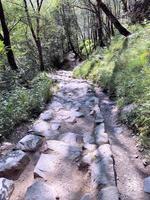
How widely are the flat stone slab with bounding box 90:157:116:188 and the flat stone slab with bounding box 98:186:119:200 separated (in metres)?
0.12

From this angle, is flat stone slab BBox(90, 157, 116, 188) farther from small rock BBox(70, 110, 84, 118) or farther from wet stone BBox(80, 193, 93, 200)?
small rock BBox(70, 110, 84, 118)

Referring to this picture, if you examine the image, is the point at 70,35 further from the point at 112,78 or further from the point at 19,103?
the point at 19,103

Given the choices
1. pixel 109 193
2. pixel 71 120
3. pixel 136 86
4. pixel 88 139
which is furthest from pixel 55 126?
pixel 109 193

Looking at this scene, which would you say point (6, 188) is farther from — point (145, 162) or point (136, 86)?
point (136, 86)

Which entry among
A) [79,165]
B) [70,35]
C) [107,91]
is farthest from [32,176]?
[70,35]

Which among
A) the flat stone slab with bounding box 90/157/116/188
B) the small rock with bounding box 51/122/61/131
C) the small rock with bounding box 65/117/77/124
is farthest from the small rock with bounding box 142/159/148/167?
the small rock with bounding box 65/117/77/124

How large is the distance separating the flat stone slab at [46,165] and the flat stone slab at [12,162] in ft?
0.87

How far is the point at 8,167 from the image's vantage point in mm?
4258

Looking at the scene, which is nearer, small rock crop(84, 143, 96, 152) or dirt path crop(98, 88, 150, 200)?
dirt path crop(98, 88, 150, 200)

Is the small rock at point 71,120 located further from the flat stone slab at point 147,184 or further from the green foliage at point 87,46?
the green foliage at point 87,46

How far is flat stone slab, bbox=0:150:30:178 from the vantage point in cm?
421

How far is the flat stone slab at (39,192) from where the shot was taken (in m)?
3.53

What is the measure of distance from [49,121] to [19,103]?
3.10ft

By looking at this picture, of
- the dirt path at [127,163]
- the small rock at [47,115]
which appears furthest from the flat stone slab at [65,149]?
the small rock at [47,115]
